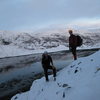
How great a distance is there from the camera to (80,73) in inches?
392

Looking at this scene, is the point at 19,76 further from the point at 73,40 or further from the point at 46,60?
the point at 46,60

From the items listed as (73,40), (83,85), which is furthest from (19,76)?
(83,85)

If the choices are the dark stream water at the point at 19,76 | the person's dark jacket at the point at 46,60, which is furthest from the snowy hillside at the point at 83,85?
the dark stream water at the point at 19,76

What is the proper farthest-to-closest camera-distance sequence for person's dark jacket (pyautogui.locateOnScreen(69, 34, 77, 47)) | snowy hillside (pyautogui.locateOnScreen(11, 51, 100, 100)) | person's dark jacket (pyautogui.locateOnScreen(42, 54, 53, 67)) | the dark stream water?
the dark stream water → person's dark jacket (pyautogui.locateOnScreen(69, 34, 77, 47)) → person's dark jacket (pyautogui.locateOnScreen(42, 54, 53, 67)) → snowy hillside (pyautogui.locateOnScreen(11, 51, 100, 100))

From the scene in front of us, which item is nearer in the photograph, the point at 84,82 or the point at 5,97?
the point at 84,82

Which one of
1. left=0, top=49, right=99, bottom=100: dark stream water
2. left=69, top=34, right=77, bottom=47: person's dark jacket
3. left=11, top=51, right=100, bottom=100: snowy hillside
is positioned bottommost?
left=0, top=49, right=99, bottom=100: dark stream water

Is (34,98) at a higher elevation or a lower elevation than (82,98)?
lower

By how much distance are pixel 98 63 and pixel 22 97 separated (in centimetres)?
616

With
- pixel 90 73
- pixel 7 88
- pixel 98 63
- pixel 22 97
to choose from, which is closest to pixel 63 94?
pixel 90 73

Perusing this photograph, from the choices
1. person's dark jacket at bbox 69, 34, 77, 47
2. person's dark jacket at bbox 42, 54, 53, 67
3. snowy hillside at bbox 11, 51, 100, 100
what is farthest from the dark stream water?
snowy hillside at bbox 11, 51, 100, 100

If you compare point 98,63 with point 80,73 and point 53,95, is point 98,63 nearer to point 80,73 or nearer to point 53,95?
point 80,73

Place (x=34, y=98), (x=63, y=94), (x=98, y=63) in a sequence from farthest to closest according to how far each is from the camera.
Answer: (x=34, y=98)
(x=98, y=63)
(x=63, y=94)

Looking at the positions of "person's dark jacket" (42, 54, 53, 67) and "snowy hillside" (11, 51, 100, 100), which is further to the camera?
"person's dark jacket" (42, 54, 53, 67)

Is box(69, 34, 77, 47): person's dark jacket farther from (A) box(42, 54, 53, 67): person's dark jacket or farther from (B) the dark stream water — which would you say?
(B) the dark stream water
